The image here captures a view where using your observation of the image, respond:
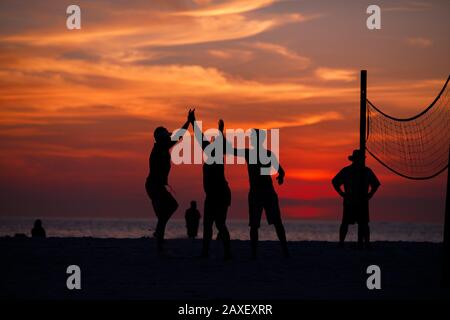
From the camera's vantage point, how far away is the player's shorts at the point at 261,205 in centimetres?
1371

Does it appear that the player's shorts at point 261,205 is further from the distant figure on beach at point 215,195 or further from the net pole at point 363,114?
the net pole at point 363,114

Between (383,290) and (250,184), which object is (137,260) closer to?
(250,184)

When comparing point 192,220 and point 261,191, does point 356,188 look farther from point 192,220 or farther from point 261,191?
point 192,220

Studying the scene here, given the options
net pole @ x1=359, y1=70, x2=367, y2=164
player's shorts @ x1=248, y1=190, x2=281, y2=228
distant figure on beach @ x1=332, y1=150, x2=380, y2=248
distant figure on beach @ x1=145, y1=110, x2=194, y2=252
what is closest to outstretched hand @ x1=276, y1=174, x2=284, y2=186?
player's shorts @ x1=248, y1=190, x2=281, y2=228

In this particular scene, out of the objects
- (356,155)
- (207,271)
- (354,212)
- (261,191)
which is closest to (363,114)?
(356,155)

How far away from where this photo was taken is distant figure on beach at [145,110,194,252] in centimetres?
1422

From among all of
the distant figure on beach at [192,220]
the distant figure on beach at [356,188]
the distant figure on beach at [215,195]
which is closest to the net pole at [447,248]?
the distant figure on beach at [215,195]

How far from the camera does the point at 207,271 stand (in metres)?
12.5

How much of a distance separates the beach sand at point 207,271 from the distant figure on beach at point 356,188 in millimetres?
715

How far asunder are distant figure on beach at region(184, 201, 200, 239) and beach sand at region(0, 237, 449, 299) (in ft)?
14.6

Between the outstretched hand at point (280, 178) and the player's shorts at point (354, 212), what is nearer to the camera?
the outstretched hand at point (280, 178)

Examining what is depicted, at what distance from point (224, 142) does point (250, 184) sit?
1.12m

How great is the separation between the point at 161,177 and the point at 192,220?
7.88 m
